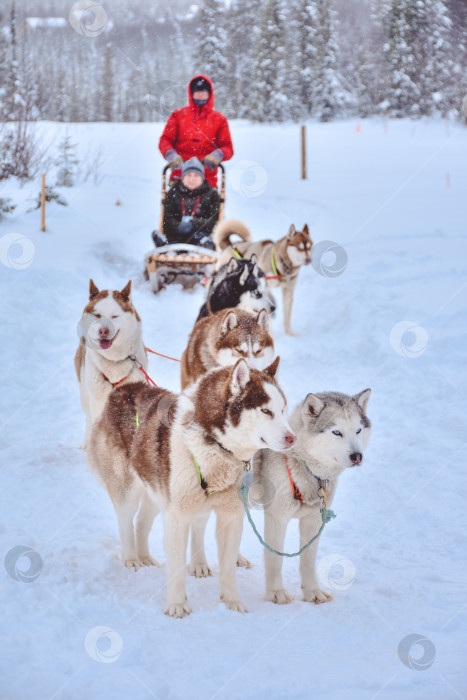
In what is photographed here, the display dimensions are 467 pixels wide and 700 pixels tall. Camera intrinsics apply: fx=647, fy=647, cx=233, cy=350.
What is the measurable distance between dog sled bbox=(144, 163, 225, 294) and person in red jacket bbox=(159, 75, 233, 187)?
330 mm

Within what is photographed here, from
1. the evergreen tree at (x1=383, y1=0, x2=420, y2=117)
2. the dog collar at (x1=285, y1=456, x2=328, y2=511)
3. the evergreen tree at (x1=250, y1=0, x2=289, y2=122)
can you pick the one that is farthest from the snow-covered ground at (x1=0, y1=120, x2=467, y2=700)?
the evergreen tree at (x1=250, y1=0, x2=289, y2=122)

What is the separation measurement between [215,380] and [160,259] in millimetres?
5481

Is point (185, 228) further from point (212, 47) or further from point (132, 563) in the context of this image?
point (212, 47)

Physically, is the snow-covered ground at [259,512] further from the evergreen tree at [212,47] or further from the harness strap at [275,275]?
the evergreen tree at [212,47]

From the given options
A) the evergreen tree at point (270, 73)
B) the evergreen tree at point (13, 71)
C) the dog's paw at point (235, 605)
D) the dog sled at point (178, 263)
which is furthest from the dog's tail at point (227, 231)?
the evergreen tree at point (270, 73)

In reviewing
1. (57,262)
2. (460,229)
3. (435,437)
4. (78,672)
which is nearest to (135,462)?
(78,672)

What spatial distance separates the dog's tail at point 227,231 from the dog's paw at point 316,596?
17.5ft

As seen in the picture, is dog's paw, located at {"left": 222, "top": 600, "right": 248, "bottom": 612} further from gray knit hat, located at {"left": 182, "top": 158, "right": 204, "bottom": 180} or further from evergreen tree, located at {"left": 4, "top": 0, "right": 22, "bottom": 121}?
evergreen tree, located at {"left": 4, "top": 0, "right": 22, "bottom": 121}

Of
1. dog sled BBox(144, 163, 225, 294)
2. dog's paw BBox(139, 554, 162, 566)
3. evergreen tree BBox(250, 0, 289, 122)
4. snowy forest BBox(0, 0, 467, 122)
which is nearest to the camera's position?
dog's paw BBox(139, 554, 162, 566)

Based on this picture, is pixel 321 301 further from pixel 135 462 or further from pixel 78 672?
pixel 78 672

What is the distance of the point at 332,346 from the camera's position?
6984mm

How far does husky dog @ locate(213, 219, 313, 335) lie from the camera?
25.6 ft

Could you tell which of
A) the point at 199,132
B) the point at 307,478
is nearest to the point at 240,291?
the point at 307,478

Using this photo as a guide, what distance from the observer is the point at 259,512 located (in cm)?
400
